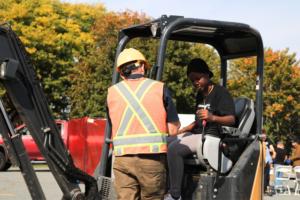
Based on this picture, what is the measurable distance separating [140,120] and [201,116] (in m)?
1.00

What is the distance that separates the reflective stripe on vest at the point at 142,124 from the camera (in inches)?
122

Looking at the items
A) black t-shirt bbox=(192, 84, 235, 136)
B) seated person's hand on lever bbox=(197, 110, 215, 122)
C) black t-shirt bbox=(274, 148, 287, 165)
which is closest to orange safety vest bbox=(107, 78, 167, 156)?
seated person's hand on lever bbox=(197, 110, 215, 122)

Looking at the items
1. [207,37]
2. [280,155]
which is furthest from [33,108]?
[280,155]

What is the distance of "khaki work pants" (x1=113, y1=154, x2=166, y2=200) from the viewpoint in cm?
309

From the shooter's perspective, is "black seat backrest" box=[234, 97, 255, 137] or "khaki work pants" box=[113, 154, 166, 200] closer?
"khaki work pants" box=[113, 154, 166, 200]

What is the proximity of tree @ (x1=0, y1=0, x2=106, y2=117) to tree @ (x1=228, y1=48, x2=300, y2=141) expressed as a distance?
11723 millimetres

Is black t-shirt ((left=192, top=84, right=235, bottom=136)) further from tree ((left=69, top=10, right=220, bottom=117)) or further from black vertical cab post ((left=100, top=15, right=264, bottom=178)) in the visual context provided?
tree ((left=69, top=10, right=220, bottom=117))

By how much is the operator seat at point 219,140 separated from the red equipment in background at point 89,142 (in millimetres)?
8655

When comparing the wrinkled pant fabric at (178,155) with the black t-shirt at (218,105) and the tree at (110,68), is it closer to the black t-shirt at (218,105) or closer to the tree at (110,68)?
the black t-shirt at (218,105)

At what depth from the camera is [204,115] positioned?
3.90m

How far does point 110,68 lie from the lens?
22.9 metres

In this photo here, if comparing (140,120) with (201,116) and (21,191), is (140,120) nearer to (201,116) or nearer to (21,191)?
(201,116)

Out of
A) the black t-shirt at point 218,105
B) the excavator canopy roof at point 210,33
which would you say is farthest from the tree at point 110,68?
the black t-shirt at point 218,105

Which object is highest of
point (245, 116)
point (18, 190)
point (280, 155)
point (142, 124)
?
point (142, 124)
